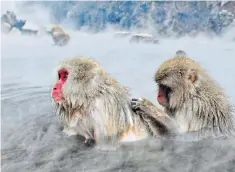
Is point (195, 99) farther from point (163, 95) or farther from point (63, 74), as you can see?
point (63, 74)

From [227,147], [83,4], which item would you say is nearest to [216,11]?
[83,4]

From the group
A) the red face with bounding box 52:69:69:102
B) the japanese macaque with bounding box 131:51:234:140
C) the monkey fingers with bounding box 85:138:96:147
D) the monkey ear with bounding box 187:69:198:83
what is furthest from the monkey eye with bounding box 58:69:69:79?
the monkey ear with bounding box 187:69:198:83

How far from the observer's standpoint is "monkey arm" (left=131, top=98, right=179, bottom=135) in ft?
8.58

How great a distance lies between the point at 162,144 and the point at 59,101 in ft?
2.46

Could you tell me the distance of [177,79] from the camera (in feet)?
9.18

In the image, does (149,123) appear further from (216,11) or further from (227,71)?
(216,11)

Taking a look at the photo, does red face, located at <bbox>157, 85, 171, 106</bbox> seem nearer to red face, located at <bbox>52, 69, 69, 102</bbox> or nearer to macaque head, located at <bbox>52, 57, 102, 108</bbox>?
macaque head, located at <bbox>52, 57, 102, 108</bbox>

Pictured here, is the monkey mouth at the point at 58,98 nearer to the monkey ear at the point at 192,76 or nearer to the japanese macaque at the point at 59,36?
the monkey ear at the point at 192,76

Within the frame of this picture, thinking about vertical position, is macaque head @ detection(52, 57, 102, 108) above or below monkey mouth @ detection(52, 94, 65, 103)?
above

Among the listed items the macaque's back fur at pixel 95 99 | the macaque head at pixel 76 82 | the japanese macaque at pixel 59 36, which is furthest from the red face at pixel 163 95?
the japanese macaque at pixel 59 36

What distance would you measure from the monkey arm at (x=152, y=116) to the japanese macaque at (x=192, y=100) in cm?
2

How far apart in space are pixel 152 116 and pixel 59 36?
16.0ft

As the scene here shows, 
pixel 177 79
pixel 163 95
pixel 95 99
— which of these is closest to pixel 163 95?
pixel 163 95

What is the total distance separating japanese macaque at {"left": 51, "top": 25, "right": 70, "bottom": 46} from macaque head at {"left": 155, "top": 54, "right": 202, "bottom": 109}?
4397 mm
